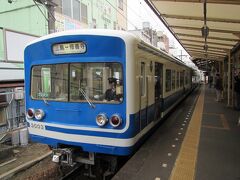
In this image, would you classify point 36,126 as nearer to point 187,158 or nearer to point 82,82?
point 82,82

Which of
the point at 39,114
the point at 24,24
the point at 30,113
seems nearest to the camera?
the point at 39,114

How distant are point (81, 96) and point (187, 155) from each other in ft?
7.29

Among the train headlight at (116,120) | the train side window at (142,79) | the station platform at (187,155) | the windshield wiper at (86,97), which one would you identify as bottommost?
the station platform at (187,155)

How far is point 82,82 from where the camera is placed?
15.1 ft

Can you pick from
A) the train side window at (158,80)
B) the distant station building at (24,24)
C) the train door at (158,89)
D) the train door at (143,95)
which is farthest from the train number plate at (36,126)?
the train side window at (158,80)

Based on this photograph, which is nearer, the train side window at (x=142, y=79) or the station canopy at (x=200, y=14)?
the train side window at (x=142, y=79)

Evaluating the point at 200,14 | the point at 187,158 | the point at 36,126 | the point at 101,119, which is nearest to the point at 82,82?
the point at 101,119

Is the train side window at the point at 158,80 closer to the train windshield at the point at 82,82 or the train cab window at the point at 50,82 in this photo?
the train windshield at the point at 82,82

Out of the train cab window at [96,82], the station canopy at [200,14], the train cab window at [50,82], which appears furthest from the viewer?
the station canopy at [200,14]

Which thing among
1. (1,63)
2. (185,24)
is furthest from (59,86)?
(185,24)

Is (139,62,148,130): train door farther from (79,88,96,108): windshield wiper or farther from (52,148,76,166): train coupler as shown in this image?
(52,148,76,166): train coupler

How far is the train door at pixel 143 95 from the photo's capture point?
4.81m

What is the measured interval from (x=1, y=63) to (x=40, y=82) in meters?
3.73

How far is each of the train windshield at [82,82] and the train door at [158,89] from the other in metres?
2.04
